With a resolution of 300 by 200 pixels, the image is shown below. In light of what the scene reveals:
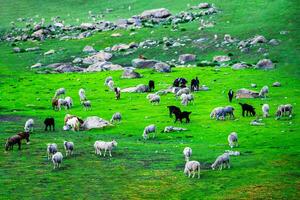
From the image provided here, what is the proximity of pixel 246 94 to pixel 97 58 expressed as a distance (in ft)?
145

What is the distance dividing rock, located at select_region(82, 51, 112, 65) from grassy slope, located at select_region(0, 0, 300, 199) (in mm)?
11388

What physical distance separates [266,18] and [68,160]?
8028 cm

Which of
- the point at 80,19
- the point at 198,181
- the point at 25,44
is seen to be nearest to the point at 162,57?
the point at 25,44

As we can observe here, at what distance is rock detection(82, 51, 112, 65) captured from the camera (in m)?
108

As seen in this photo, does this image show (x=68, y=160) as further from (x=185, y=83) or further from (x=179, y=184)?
(x=185, y=83)

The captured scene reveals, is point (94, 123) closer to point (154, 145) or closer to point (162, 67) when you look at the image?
point (154, 145)

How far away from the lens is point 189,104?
2653 inches

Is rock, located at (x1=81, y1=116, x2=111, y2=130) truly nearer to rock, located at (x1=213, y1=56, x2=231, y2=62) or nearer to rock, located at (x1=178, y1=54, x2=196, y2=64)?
rock, located at (x1=213, y1=56, x2=231, y2=62)

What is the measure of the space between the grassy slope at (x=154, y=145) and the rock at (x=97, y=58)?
37.4ft

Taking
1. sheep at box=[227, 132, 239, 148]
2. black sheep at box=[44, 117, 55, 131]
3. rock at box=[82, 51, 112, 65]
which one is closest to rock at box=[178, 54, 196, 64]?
rock at box=[82, 51, 112, 65]

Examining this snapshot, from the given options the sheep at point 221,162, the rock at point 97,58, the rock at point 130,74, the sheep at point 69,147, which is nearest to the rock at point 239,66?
the rock at point 130,74

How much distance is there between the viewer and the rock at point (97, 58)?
4245 inches

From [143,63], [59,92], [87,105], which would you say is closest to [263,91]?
[87,105]

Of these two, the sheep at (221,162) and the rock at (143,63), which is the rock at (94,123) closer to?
the sheep at (221,162)
